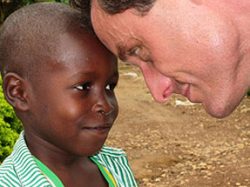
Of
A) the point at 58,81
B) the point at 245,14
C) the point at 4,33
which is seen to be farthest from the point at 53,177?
the point at 245,14

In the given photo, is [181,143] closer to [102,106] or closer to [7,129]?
Result: [7,129]

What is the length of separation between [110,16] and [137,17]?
0.12 m

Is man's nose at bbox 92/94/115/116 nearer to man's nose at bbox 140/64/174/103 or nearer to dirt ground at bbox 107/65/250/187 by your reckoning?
man's nose at bbox 140/64/174/103

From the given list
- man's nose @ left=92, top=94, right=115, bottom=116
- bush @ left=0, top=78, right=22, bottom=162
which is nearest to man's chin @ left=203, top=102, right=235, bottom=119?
man's nose @ left=92, top=94, right=115, bottom=116

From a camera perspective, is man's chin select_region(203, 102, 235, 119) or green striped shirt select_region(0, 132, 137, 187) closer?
man's chin select_region(203, 102, 235, 119)

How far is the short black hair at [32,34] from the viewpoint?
2629mm

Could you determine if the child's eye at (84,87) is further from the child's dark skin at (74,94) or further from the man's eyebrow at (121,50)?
the man's eyebrow at (121,50)

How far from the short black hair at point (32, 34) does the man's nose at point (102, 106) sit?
0.98 feet

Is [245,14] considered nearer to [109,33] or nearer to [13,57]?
[109,33]

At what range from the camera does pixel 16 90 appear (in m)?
2.73

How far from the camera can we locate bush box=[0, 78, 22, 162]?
4051mm

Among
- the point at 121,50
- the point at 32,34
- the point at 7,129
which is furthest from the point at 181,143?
the point at 121,50

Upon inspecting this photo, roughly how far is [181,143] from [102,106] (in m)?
5.20

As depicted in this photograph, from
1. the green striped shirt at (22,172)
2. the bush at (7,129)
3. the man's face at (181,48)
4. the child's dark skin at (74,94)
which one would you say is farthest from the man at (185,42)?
the bush at (7,129)
